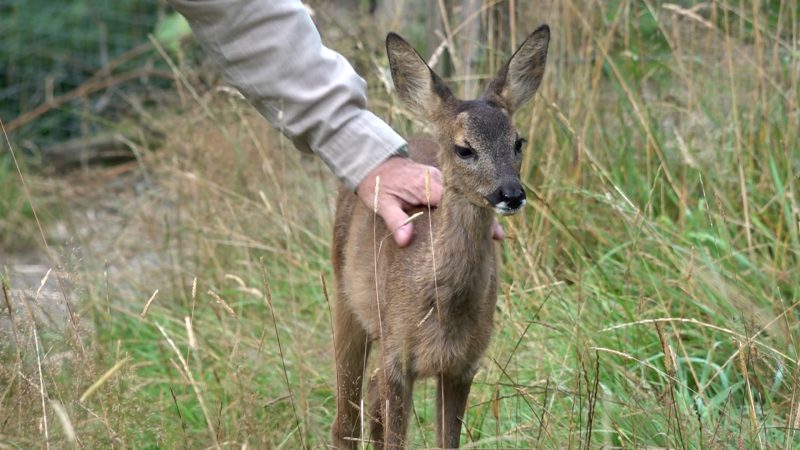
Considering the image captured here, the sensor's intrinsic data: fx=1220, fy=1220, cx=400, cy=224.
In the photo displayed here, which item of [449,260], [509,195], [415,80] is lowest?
[449,260]

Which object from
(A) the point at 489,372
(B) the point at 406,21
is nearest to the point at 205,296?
(A) the point at 489,372

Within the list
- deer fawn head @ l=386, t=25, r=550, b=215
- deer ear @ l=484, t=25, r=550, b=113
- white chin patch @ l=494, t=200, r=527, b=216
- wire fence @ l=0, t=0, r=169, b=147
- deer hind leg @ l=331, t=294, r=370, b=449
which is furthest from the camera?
wire fence @ l=0, t=0, r=169, b=147

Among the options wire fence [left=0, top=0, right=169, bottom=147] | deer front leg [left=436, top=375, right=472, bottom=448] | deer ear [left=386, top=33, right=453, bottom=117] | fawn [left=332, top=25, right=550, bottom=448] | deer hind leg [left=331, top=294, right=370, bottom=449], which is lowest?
wire fence [left=0, top=0, right=169, bottom=147]

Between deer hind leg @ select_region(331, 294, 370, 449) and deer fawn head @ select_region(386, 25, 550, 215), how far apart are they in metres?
0.70

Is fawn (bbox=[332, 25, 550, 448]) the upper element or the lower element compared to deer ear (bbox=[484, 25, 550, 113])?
lower

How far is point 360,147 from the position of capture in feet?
11.3

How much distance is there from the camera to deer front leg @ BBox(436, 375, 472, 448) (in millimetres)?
3488

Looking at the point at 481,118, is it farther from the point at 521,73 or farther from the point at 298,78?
the point at 298,78

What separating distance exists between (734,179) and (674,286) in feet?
2.24

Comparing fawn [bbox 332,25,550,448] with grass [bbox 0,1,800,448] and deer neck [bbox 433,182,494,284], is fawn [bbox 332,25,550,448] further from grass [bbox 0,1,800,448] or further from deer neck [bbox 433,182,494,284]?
grass [bbox 0,1,800,448]

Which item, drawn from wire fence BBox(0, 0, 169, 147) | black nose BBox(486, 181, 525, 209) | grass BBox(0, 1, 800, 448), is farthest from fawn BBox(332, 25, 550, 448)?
wire fence BBox(0, 0, 169, 147)

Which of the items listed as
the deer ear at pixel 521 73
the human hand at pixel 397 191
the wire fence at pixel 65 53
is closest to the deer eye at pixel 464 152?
the human hand at pixel 397 191

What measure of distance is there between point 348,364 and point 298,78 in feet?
3.21

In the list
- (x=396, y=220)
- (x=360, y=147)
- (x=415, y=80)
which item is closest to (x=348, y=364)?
(x=396, y=220)
